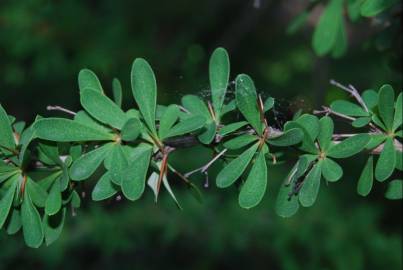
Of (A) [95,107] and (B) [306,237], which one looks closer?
(A) [95,107]

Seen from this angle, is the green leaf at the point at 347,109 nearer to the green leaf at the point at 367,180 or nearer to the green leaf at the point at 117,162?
the green leaf at the point at 367,180

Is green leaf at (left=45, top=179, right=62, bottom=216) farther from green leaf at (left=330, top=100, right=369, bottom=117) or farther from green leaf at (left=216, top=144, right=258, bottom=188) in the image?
green leaf at (left=330, top=100, right=369, bottom=117)

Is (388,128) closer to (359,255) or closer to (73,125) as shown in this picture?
(73,125)

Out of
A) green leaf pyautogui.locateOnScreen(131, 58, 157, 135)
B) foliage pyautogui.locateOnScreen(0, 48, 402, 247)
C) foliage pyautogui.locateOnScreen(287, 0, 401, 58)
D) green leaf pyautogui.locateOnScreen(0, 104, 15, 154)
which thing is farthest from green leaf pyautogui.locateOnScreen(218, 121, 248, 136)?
foliage pyautogui.locateOnScreen(287, 0, 401, 58)

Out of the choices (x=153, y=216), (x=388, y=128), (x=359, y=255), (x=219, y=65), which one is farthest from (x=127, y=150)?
(x=153, y=216)

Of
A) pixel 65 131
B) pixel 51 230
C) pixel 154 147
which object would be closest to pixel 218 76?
pixel 154 147

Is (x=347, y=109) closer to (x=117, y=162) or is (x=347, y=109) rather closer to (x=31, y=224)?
(x=117, y=162)
